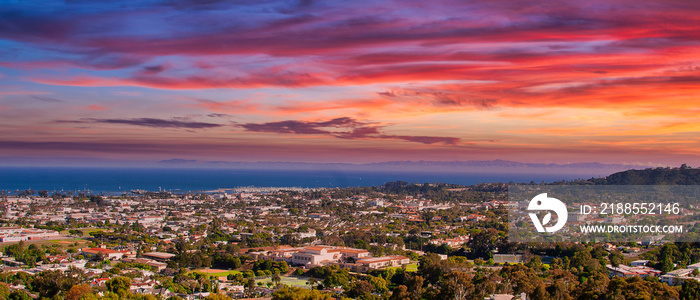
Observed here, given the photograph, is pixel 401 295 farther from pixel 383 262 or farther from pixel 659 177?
pixel 659 177

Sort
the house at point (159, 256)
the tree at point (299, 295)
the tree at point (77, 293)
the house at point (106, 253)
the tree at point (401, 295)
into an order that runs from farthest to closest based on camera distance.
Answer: the house at point (159, 256), the house at point (106, 253), the tree at point (401, 295), the tree at point (77, 293), the tree at point (299, 295)

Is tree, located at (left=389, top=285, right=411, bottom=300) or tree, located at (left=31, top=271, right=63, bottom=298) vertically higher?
tree, located at (left=389, top=285, right=411, bottom=300)

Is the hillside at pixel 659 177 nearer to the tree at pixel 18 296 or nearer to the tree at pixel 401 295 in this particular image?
the tree at pixel 401 295

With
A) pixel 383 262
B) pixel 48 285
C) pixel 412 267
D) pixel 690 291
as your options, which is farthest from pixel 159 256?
pixel 690 291

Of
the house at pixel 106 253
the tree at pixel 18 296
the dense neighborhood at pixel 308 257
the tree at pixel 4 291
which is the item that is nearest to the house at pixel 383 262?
the dense neighborhood at pixel 308 257

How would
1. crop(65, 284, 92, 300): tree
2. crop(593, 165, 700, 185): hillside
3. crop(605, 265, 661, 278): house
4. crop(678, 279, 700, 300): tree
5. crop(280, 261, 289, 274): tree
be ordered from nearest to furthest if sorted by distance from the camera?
crop(65, 284, 92, 300): tree < crop(678, 279, 700, 300): tree < crop(605, 265, 661, 278): house < crop(280, 261, 289, 274): tree < crop(593, 165, 700, 185): hillside

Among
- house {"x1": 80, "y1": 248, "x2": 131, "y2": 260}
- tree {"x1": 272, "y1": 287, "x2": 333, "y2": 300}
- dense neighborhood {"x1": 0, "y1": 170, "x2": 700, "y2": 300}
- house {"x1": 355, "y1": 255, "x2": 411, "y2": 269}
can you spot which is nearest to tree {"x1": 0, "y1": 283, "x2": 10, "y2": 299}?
dense neighborhood {"x1": 0, "y1": 170, "x2": 700, "y2": 300}

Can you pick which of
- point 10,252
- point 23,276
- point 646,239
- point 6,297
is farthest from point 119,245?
point 646,239

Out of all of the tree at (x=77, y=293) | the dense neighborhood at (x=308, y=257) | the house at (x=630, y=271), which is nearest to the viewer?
the tree at (x=77, y=293)

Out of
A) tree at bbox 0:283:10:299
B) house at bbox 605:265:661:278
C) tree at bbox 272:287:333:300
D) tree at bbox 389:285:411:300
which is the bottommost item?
tree at bbox 0:283:10:299

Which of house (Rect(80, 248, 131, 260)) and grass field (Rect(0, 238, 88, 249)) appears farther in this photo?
grass field (Rect(0, 238, 88, 249))

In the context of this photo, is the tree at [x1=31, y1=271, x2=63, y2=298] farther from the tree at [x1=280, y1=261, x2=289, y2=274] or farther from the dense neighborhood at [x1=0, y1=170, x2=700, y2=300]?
the tree at [x1=280, y1=261, x2=289, y2=274]
